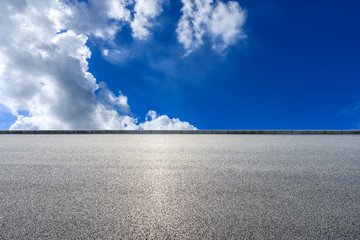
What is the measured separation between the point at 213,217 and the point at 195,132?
33.5 ft

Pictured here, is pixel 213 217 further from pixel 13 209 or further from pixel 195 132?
pixel 195 132

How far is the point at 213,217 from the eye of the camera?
77.8 inches

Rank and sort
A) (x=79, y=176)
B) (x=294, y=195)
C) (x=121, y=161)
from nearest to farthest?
(x=294, y=195) < (x=79, y=176) < (x=121, y=161)

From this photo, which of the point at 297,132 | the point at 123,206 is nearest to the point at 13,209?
the point at 123,206

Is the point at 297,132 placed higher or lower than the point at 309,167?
higher

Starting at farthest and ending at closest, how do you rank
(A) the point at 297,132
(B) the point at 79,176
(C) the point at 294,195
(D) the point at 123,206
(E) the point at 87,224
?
(A) the point at 297,132, (B) the point at 79,176, (C) the point at 294,195, (D) the point at 123,206, (E) the point at 87,224

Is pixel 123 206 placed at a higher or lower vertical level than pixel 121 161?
lower

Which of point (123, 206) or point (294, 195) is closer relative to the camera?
point (123, 206)

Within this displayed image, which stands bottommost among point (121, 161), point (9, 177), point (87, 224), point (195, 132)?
point (87, 224)

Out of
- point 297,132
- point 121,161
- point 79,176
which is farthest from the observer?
point 297,132

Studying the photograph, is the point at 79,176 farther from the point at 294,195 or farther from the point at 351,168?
the point at 351,168

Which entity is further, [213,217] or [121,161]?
[121,161]

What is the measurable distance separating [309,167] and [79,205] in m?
3.63

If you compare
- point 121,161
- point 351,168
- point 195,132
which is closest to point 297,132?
point 195,132
